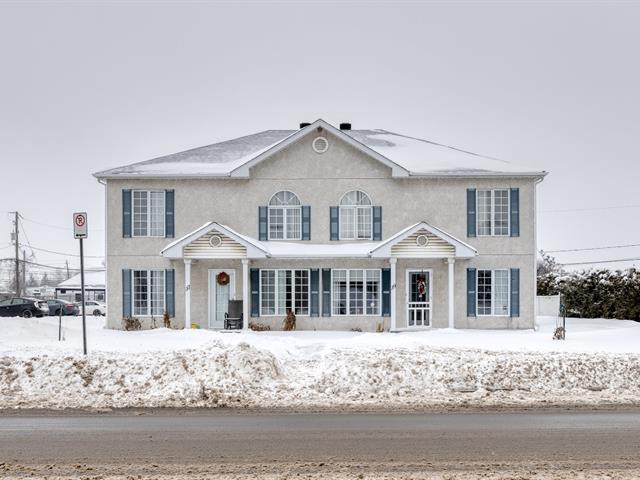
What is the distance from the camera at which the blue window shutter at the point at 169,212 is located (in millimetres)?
26000

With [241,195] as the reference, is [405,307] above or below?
below

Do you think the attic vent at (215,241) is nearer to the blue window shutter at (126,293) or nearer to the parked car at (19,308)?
the blue window shutter at (126,293)

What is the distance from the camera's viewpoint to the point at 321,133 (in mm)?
25938

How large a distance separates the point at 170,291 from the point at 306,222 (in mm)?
5563

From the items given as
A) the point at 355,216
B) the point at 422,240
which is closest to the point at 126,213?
the point at 355,216

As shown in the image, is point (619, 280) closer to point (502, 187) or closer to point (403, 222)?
point (502, 187)

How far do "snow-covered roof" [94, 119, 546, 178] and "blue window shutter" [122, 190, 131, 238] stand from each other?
75 cm

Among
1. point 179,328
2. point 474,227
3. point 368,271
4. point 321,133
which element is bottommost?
point 179,328

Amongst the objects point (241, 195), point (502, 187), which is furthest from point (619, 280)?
point (241, 195)

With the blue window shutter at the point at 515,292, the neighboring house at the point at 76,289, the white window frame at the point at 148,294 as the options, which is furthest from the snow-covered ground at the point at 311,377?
the neighboring house at the point at 76,289

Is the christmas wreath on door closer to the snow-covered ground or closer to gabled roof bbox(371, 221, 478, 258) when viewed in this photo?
gabled roof bbox(371, 221, 478, 258)

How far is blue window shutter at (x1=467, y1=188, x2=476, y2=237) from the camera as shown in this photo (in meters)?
26.0

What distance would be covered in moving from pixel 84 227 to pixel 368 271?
41.4ft

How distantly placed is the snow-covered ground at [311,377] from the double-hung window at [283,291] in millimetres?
9136
